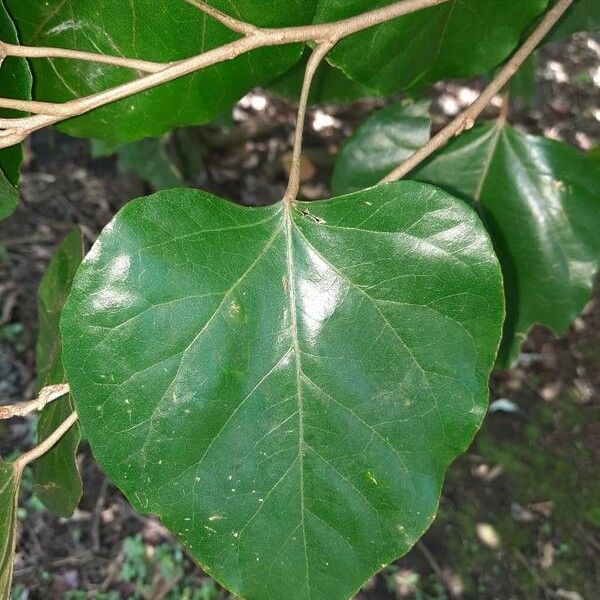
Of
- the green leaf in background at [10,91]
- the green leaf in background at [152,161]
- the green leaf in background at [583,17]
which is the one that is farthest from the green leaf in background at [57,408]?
the green leaf in background at [152,161]

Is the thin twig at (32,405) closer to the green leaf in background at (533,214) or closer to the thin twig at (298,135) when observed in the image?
the thin twig at (298,135)

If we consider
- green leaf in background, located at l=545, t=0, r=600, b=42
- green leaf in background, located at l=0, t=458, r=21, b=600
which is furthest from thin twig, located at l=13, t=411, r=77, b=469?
green leaf in background, located at l=545, t=0, r=600, b=42

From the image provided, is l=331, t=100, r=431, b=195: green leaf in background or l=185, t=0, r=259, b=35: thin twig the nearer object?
l=185, t=0, r=259, b=35: thin twig

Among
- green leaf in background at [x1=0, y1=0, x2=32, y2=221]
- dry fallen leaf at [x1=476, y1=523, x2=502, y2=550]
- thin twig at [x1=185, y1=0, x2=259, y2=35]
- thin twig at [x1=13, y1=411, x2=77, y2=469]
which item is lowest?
dry fallen leaf at [x1=476, y1=523, x2=502, y2=550]

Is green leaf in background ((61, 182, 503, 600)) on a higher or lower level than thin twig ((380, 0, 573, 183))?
lower

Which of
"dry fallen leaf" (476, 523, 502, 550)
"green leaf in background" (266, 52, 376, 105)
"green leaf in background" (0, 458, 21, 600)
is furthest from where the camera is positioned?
"dry fallen leaf" (476, 523, 502, 550)

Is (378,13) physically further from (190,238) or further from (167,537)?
(167,537)

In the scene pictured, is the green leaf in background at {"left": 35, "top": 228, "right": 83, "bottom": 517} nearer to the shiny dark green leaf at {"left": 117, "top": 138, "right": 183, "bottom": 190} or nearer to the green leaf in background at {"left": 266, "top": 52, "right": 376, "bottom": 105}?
the green leaf in background at {"left": 266, "top": 52, "right": 376, "bottom": 105}
